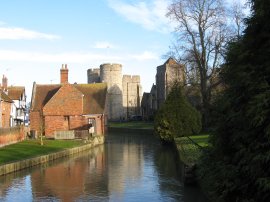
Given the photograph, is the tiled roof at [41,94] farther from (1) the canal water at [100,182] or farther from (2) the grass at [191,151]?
(2) the grass at [191,151]

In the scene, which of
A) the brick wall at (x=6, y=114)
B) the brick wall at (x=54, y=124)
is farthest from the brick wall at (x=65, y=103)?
the brick wall at (x=6, y=114)

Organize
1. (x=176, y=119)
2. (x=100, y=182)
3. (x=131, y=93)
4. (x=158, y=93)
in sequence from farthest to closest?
(x=131, y=93) < (x=158, y=93) < (x=176, y=119) < (x=100, y=182)

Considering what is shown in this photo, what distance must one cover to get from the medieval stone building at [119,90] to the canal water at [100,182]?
57.4m

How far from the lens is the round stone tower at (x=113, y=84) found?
9747 centimetres

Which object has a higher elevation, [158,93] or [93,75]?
[93,75]

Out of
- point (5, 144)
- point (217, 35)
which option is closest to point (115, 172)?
point (5, 144)

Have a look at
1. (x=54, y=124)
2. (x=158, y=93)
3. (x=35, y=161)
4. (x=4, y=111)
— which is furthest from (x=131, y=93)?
(x=35, y=161)

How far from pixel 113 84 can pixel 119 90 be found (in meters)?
2.23

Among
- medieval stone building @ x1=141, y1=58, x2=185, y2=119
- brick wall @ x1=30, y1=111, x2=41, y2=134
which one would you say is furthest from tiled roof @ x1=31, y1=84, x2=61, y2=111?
medieval stone building @ x1=141, y1=58, x2=185, y2=119

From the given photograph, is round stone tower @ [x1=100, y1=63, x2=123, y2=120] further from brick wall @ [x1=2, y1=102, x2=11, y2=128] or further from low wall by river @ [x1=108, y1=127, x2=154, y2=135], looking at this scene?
brick wall @ [x1=2, y1=102, x2=11, y2=128]

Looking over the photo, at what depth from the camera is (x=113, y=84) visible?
97688 mm

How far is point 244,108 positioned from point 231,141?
929 mm

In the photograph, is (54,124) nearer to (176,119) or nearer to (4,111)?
(4,111)

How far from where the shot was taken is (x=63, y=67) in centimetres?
5484
